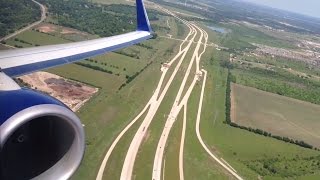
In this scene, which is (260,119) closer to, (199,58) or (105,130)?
(105,130)

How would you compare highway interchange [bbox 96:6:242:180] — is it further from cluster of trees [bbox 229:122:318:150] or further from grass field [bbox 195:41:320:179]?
cluster of trees [bbox 229:122:318:150]

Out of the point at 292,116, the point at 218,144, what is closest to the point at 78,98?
the point at 218,144

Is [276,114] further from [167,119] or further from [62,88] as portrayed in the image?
[62,88]

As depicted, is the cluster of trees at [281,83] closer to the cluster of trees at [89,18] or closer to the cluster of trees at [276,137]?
the cluster of trees at [276,137]

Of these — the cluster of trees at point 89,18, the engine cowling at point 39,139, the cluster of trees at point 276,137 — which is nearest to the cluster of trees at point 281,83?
the cluster of trees at point 276,137

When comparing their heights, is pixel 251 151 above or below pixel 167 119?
Answer: below

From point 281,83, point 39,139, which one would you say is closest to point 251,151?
point 39,139
